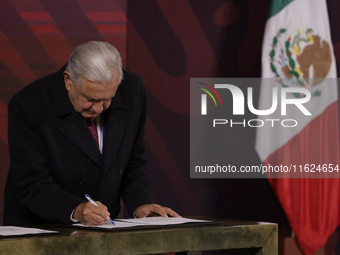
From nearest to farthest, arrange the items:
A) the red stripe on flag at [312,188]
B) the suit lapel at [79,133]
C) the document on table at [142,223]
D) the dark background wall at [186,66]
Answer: the document on table at [142,223], the suit lapel at [79,133], the red stripe on flag at [312,188], the dark background wall at [186,66]

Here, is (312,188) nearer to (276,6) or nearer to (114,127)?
(276,6)

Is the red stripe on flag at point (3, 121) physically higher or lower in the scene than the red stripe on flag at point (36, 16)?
lower

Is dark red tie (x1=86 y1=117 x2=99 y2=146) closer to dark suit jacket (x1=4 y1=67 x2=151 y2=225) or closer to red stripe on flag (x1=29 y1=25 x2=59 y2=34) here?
dark suit jacket (x1=4 y1=67 x2=151 y2=225)

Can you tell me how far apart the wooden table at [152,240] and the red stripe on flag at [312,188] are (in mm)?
1789

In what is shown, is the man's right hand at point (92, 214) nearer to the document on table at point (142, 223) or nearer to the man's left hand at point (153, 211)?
the document on table at point (142, 223)

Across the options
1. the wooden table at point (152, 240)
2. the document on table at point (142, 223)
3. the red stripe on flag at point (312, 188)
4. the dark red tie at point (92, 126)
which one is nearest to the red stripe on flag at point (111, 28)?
the red stripe on flag at point (312, 188)

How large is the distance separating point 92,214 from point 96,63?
0.51 m

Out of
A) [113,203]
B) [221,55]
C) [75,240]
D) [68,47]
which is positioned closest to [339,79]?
[221,55]

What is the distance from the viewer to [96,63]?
183 centimetres

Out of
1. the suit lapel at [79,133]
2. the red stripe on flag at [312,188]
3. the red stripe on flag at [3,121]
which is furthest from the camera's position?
the red stripe on flag at [312,188]

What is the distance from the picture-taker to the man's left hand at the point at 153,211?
79.7 inches

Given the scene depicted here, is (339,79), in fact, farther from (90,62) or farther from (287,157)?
(90,62)

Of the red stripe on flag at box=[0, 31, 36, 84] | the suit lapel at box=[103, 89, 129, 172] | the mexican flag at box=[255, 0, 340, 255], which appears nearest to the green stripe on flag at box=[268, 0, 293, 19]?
the mexican flag at box=[255, 0, 340, 255]

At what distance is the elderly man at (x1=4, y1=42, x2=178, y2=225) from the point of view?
1.85m
